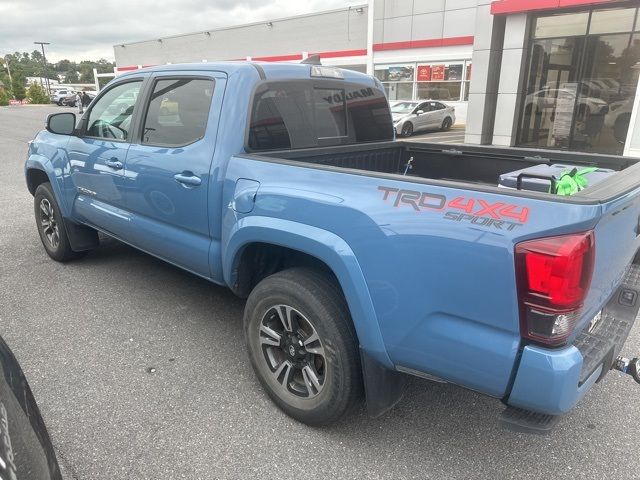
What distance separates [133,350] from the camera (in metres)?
3.36

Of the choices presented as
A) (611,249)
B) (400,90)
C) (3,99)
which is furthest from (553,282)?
(3,99)

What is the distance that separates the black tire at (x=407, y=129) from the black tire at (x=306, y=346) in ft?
57.3

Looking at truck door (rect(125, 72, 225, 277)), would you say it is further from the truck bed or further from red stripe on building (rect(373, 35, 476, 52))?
red stripe on building (rect(373, 35, 476, 52))

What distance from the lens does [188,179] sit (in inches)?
120

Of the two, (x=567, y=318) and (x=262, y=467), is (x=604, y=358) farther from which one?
(x=262, y=467)

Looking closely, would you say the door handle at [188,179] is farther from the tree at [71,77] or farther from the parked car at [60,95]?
the tree at [71,77]

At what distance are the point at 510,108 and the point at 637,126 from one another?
3019mm

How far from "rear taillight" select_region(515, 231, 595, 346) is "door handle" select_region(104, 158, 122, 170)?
302 centimetres

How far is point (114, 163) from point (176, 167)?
0.89 metres

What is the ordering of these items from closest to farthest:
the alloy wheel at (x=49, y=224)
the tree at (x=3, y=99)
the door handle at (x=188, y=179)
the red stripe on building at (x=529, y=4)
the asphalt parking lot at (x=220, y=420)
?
the asphalt parking lot at (x=220, y=420) → the door handle at (x=188, y=179) → the alloy wheel at (x=49, y=224) → the red stripe on building at (x=529, y=4) → the tree at (x=3, y=99)

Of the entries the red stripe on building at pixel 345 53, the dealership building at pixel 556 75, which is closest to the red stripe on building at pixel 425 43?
the red stripe on building at pixel 345 53

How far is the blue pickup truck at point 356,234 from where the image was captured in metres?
1.77

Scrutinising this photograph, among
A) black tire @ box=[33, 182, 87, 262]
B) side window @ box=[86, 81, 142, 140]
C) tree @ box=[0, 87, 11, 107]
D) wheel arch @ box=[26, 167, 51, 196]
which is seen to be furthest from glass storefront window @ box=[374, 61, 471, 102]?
tree @ box=[0, 87, 11, 107]

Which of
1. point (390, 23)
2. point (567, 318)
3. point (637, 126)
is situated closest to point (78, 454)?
point (567, 318)
